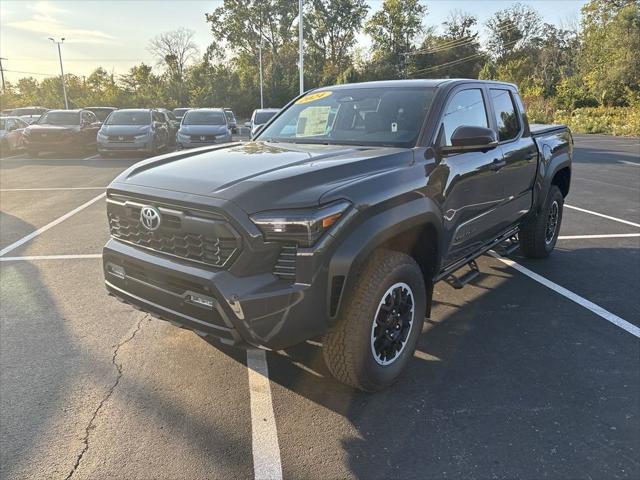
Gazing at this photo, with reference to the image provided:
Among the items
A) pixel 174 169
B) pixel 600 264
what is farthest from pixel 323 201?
pixel 600 264

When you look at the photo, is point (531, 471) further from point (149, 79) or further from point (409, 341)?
point (149, 79)

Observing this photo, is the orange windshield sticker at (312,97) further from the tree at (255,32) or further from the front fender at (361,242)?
the tree at (255,32)

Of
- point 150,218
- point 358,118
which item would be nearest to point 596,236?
point 358,118

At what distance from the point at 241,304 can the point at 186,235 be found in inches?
22.5

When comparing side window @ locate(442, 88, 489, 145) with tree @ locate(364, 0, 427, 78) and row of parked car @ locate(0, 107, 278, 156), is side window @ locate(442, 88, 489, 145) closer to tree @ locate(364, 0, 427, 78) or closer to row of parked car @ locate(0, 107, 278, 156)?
row of parked car @ locate(0, 107, 278, 156)

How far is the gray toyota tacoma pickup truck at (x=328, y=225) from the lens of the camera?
2602 millimetres

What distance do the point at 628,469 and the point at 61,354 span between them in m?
3.62

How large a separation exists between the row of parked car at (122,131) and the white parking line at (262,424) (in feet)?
40.6

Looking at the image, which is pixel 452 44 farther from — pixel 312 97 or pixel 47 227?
pixel 312 97

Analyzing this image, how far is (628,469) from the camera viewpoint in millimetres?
2533

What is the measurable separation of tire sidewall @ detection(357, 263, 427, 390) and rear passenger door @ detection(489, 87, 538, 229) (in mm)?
1611

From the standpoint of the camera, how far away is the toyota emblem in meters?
2.95

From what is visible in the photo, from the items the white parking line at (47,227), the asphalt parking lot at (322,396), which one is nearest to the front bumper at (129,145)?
the white parking line at (47,227)

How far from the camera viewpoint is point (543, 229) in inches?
225
